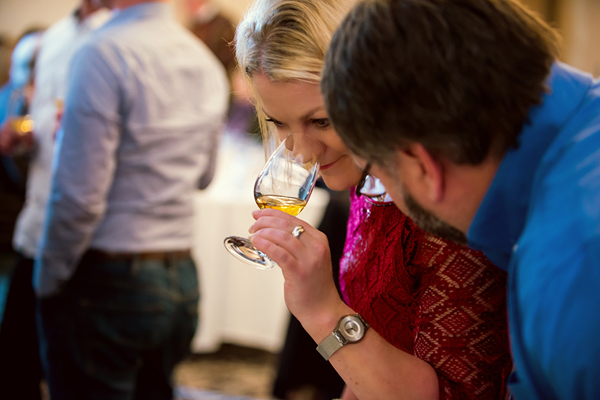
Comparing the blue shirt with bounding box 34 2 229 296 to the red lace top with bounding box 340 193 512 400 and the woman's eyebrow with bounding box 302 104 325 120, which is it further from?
the red lace top with bounding box 340 193 512 400

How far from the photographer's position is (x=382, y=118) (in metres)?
0.64

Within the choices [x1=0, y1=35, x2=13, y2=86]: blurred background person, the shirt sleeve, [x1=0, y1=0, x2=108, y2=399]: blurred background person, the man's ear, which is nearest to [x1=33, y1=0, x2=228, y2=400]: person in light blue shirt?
the shirt sleeve

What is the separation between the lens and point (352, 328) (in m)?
0.89

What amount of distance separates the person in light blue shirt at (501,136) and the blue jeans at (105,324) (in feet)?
4.25

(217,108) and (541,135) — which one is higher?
(541,135)

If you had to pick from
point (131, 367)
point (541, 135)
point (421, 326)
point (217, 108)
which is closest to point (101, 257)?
point (131, 367)

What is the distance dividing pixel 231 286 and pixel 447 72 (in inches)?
102

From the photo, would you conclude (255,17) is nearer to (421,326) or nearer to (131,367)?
(421,326)

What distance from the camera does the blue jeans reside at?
1735 millimetres

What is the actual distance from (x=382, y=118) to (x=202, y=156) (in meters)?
1.43

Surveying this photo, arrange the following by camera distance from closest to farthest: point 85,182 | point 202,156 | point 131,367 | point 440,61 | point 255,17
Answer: point 440,61, point 255,17, point 85,182, point 131,367, point 202,156

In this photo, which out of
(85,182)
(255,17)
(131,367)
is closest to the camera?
(255,17)

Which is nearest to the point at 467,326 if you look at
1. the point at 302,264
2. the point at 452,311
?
the point at 452,311

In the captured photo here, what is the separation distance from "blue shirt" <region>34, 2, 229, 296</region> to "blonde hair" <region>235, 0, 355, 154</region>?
0.74 meters
